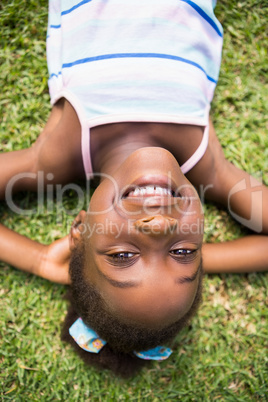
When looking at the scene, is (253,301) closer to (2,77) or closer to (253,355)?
(253,355)

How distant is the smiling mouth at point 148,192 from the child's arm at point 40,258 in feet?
2.62

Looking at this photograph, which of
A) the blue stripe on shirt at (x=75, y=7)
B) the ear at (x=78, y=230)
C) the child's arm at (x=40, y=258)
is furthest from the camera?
the child's arm at (x=40, y=258)

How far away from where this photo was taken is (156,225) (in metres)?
1.30

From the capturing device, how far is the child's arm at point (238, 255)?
7.09 ft

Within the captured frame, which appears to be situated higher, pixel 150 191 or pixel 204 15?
pixel 204 15

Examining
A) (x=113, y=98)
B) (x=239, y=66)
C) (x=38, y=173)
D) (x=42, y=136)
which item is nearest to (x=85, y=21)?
Result: (x=113, y=98)

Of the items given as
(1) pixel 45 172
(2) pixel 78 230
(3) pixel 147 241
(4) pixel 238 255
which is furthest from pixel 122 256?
(4) pixel 238 255

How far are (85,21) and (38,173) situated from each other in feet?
2.63

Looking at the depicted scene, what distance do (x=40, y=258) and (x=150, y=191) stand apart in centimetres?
96

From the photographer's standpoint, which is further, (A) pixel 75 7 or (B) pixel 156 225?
(A) pixel 75 7

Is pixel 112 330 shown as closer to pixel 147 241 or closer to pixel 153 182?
pixel 147 241

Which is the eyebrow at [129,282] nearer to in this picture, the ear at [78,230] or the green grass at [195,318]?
the ear at [78,230]

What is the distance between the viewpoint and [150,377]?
7.22 ft

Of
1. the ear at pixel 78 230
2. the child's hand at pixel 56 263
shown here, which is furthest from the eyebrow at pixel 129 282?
the child's hand at pixel 56 263
